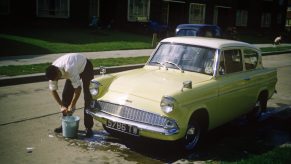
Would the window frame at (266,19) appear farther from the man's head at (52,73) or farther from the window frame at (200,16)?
the man's head at (52,73)

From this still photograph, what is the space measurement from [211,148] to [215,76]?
121 centimetres

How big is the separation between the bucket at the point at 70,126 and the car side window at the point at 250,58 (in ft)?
11.7

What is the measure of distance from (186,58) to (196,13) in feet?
109

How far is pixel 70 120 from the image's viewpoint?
606 cm

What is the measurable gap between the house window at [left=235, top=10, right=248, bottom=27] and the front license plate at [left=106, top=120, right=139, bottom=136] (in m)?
42.2

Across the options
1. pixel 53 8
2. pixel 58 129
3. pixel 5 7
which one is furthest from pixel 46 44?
pixel 58 129

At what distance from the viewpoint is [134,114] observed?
5.58 metres

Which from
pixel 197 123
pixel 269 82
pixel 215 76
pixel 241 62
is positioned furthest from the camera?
pixel 269 82

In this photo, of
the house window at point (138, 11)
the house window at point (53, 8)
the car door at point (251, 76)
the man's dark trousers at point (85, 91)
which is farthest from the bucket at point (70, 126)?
the house window at point (138, 11)

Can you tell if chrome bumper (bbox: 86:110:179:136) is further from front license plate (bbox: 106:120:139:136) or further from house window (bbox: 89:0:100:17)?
house window (bbox: 89:0:100:17)

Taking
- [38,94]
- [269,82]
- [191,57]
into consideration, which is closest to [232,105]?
[191,57]

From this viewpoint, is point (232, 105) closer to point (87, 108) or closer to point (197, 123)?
point (197, 123)

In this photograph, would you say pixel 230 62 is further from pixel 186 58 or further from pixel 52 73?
pixel 52 73

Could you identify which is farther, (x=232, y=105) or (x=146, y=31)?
(x=146, y=31)
